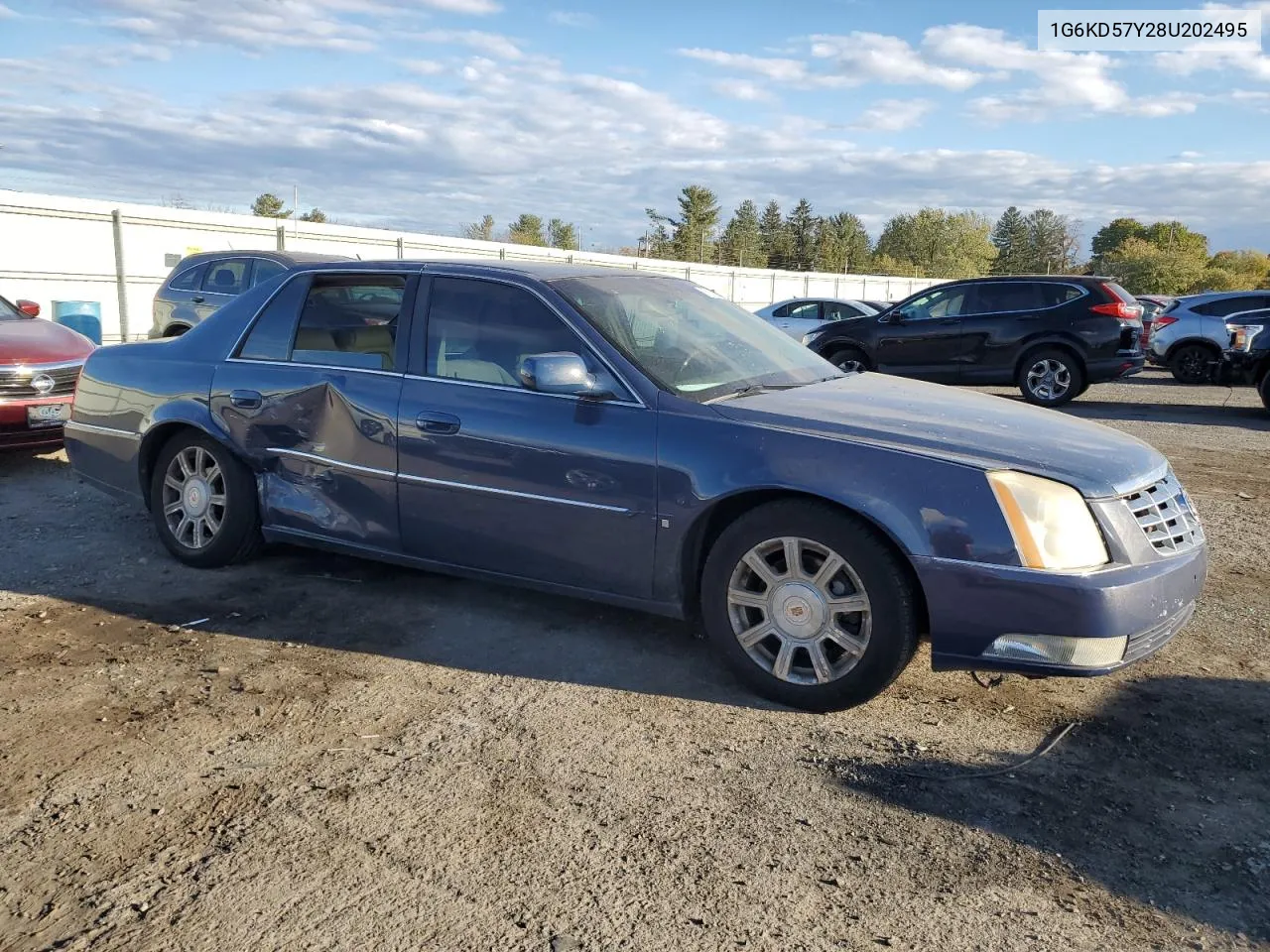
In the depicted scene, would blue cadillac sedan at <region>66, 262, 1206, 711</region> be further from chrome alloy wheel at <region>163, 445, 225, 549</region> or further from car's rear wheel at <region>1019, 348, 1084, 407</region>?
car's rear wheel at <region>1019, 348, 1084, 407</region>

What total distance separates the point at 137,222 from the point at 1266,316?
17.6 m

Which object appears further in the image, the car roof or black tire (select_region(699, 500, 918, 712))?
the car roof

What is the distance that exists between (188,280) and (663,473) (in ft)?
35.4

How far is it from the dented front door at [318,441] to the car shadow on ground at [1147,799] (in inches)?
95.3

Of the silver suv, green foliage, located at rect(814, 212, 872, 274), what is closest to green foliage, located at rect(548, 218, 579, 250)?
green foliage, located at rect(814, 212, 872, 274)

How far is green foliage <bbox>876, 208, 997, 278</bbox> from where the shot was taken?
105 m

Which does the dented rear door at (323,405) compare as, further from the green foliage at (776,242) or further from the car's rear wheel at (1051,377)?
the green foliage at (776,242)

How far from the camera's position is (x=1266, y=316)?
43.6 ft

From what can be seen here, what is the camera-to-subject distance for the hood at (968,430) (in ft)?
11.4

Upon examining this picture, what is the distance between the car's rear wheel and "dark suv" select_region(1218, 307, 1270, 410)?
1.82 meters

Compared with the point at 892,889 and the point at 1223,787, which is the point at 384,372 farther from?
the point at 1223,787

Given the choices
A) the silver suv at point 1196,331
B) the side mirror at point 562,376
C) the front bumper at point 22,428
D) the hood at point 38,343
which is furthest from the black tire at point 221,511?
the silver suv at point 1196,331

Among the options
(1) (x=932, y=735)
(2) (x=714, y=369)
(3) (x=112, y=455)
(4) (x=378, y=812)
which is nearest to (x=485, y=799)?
(4) (x=378, y=812)

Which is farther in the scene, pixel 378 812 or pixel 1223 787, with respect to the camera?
pixel 1223 787
